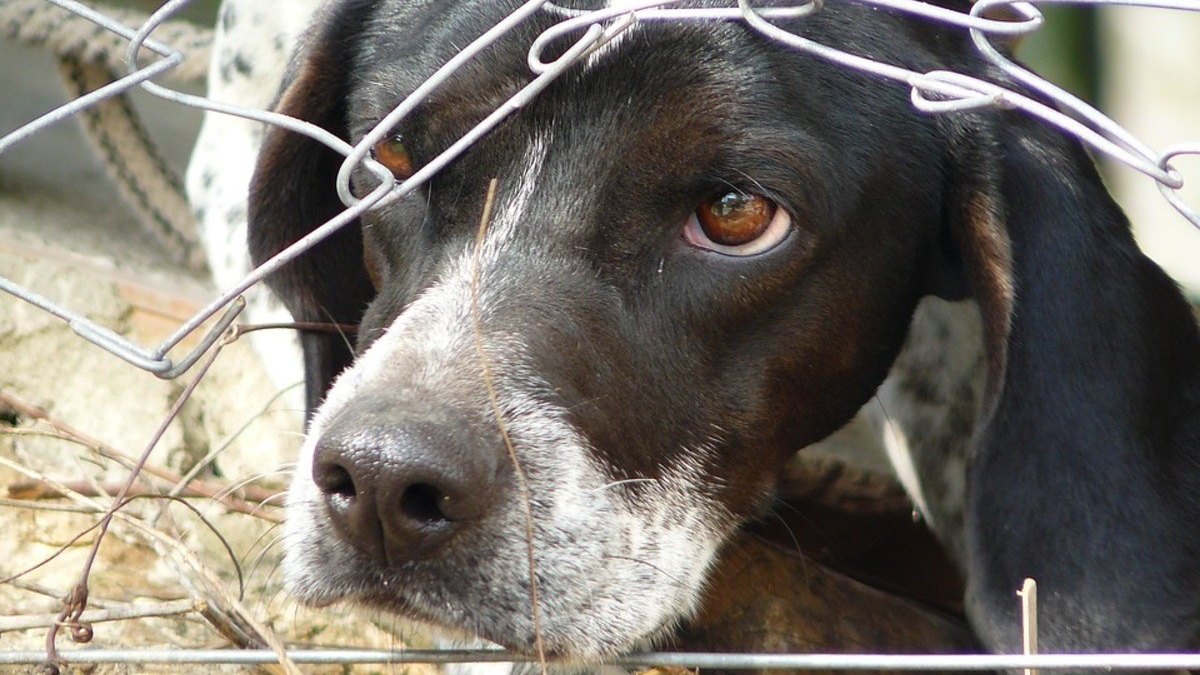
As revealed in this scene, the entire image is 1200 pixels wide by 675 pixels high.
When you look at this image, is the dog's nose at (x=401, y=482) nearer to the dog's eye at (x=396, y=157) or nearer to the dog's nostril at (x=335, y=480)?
the dog's nostril at (x=335, y=480)

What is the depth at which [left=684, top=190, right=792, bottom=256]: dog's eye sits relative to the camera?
2281 mm

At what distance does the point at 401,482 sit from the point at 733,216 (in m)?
0.68

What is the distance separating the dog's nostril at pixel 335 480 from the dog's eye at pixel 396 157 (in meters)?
0.62

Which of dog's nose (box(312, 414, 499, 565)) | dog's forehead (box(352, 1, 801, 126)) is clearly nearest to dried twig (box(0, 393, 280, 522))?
dog's nose (box(312, 414, 499, 565))

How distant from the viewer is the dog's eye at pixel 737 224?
228cm

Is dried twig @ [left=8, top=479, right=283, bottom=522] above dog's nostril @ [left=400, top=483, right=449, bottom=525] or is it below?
below

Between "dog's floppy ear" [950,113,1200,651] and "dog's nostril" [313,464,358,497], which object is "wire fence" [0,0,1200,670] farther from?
"dog's floppy ear" [950,113,1200,651]

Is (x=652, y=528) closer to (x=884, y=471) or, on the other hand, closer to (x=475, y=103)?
(x=475, y=103)

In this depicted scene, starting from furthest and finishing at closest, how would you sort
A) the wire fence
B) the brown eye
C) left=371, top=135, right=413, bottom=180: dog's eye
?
left=371, top=135, right=413, bottom=180: dog's eye → the brown eye → the wire fence

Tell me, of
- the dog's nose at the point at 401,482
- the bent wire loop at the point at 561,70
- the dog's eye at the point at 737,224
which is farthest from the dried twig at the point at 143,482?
the dog's eye at the point at 737,224

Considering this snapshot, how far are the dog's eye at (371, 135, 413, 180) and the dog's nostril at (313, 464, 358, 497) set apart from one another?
619mm

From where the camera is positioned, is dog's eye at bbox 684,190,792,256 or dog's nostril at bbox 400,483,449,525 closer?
dog's nostril at bbox 400,483,449,525

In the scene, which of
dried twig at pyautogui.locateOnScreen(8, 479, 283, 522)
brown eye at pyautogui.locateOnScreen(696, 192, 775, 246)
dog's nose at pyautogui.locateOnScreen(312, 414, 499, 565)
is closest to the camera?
dog's nose at pyautogui.locateOnScreen(312, 414, 499, 565)

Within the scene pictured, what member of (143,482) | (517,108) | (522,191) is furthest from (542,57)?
(143,482)
